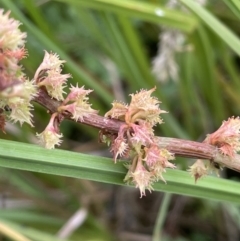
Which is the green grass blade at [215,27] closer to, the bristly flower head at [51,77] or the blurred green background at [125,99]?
the blurred green background at [125,99]

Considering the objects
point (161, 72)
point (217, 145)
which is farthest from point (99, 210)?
point (217, 145)

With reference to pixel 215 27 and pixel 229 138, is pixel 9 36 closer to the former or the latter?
pixel 229 138

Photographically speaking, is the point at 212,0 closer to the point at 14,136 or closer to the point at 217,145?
the point at 14,136

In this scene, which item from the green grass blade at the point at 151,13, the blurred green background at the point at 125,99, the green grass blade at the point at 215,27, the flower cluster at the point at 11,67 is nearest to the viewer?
the flower cluster at the point at 11,67

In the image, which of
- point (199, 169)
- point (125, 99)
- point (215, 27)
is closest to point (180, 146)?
point (199, 169)

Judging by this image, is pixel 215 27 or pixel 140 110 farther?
pixel 215 27

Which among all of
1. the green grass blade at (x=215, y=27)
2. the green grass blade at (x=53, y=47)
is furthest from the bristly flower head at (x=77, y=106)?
the green grass blade at (x=53, y=47)

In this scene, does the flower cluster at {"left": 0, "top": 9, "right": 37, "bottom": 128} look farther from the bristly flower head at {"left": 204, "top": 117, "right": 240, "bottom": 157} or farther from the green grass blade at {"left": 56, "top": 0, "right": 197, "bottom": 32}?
the green grass blade at {"left": 56, "top": 0, "right": 197, "bottom": 32}
